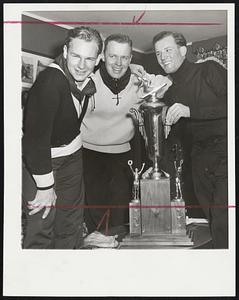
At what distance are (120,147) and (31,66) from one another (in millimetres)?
367

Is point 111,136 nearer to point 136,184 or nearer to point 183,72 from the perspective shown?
point 136,184

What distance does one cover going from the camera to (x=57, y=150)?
132cm

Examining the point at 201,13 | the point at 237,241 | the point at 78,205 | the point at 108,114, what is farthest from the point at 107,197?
the point at 201,13

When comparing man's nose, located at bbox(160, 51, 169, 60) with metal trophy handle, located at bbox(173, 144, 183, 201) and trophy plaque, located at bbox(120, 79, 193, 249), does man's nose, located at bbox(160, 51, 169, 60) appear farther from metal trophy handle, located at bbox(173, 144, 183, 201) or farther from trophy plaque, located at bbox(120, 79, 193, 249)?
metal trophy handle, located at bbox(173, 144, 183, 201)

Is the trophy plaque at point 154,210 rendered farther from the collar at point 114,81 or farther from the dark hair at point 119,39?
the dark hair at point 119,39

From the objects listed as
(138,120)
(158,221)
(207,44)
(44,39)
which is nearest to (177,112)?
(138,120)

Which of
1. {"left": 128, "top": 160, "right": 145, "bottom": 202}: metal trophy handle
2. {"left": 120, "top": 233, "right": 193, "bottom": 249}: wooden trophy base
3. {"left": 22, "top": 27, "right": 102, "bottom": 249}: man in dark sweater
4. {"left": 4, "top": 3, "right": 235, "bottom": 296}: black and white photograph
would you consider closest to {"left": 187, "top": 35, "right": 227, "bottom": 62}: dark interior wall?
{"left": 4, "top": 3, "right": 235, "bottom": 296}: black and white photograph

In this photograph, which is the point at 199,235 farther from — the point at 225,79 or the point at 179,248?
the point at 225,79

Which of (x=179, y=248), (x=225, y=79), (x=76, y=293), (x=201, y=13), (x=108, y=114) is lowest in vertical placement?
(x=76, y=293)

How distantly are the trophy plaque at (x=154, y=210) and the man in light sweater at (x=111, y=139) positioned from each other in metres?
0.04

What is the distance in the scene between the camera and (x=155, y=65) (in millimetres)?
1330

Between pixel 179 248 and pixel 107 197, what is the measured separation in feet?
0.88

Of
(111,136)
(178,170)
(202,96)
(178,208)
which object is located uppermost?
(202,96)

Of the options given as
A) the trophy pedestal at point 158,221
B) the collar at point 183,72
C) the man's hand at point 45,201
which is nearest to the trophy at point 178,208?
the trophy pedestal at point 158,221
